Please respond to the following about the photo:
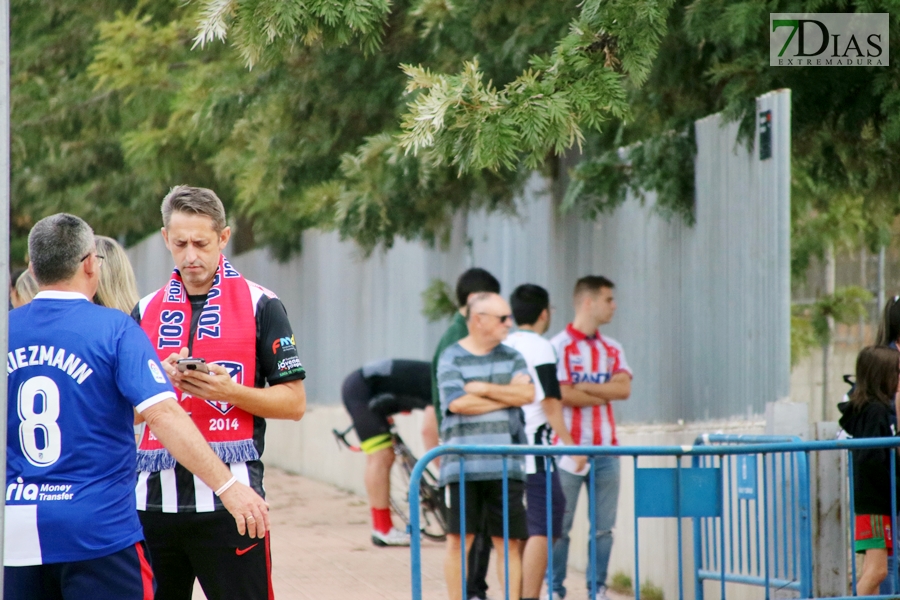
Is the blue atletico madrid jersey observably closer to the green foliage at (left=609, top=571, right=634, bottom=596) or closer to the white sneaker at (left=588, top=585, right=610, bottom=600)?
the white sneaker at (left=588, top=585, right=610, bottom=600)

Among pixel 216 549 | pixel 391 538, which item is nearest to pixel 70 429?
pixel 216 549

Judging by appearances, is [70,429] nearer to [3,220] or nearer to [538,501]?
[3,220]

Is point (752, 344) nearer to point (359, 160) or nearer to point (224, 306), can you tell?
point (359, 160)

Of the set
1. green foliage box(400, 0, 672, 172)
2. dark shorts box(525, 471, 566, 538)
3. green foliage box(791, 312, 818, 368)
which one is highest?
green foliage box(400, 0, 672, 172)

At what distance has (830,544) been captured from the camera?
6.57 m

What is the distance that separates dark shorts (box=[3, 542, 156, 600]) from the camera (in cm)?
392

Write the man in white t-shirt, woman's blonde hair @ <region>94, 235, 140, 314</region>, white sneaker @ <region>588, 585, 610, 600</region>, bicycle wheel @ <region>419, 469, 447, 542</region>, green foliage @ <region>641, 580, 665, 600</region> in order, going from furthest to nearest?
bicycle wheel @ <region>419, 469, 447, 542</region>
green foliage @ <region>641, 580, 665, 600</region>
white sneaker @ <region>588, 585, 610, 600</region>
the man in white t-shirt
woman's blonde hair @ <region>94, 235, 140, 314</region>

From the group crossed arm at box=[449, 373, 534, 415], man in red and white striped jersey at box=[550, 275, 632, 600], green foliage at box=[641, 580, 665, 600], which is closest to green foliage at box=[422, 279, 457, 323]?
man in red and white striped jersey at box=[550, 275, 632, 600]

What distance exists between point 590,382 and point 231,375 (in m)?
4.13

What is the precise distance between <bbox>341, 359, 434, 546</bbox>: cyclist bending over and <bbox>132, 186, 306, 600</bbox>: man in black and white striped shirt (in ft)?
19.8

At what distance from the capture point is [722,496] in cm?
560

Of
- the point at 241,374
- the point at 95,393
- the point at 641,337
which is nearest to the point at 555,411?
the point at 641,337

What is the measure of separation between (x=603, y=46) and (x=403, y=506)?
A: 7.71 metres

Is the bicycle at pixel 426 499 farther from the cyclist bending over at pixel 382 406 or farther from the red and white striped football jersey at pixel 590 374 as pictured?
the red and white striped football jersey at pixel 590 374
